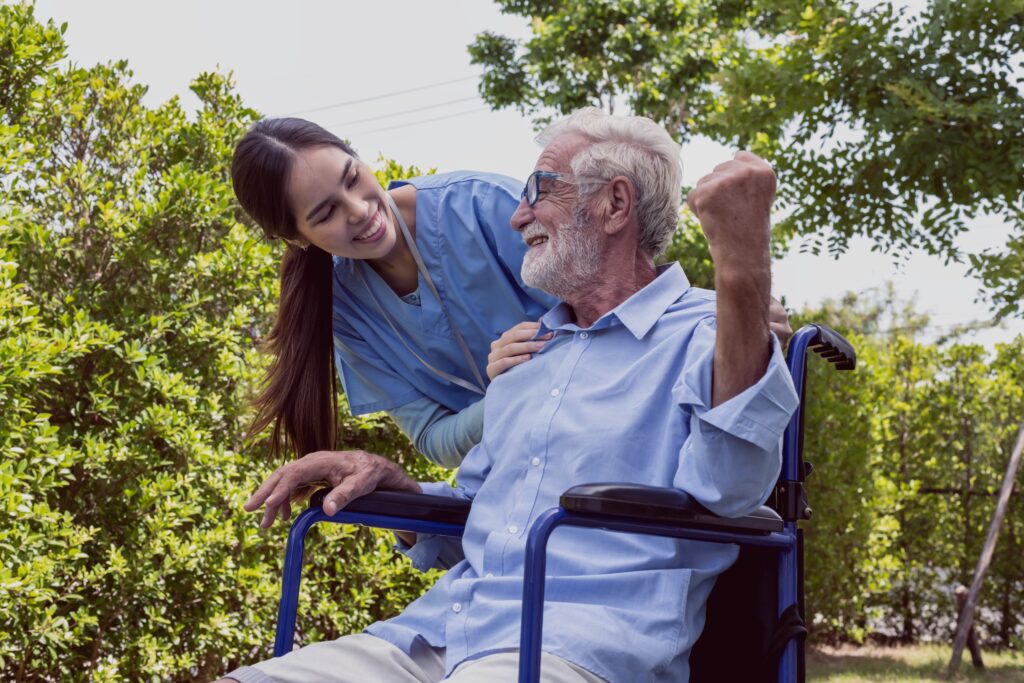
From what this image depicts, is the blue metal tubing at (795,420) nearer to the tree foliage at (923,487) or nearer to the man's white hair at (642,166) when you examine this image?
the man's white hair at (642,166)

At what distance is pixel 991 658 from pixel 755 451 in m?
6.38

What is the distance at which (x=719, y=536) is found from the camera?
4.67 ft

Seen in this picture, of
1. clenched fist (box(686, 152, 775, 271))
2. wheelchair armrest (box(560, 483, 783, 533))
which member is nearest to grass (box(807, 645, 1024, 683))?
wheelchair armrest (box(560, 483, 783, 533))

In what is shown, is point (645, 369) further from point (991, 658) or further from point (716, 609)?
point (991, 658)

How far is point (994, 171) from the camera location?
4727mm

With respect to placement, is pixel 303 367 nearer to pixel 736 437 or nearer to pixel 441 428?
pixel 441 428

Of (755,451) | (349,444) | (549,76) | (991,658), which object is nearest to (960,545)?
(991,658)

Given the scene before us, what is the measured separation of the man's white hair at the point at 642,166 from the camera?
188 centimetres

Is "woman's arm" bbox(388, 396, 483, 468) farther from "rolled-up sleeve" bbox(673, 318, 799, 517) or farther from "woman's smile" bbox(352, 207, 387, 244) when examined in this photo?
"rolled-up sleeve" bbox(673, 318, 799, 517)

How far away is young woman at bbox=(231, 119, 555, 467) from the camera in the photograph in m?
2.18

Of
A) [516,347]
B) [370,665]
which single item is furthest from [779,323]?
[370,665]

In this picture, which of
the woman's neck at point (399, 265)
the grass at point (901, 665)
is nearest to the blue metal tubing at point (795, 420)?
the woman's neck at point (399, 265)

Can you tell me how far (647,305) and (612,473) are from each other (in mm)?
302

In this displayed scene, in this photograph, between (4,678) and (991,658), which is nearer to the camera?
(4,678)
